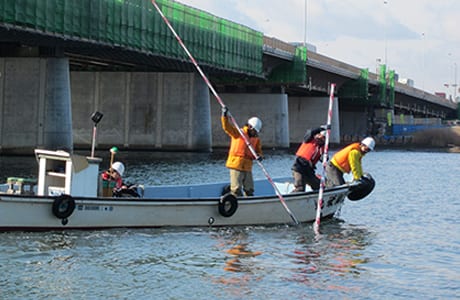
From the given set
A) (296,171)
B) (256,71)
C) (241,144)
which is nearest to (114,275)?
(241,144)

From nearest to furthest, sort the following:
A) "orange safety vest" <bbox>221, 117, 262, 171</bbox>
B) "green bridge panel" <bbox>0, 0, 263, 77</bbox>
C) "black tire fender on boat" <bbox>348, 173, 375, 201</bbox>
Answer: "orange safety vest" <bbox>221, 117, 262, 171</bbox>
"black tire fender on boat" <bbox>348, 173, 375, 201</bbox>
"green bridge panel" <bbox>0, 0, 263, 77</bbox>

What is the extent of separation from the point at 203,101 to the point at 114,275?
6166cm

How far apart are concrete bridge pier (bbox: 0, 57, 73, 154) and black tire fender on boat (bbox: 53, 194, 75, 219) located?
3755 centimetres

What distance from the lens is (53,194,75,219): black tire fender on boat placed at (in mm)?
21922

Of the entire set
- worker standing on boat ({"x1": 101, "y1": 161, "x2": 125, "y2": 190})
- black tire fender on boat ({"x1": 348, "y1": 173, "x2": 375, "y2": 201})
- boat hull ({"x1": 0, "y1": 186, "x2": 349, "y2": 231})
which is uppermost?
worker standing on boat ({"x1": 101, "y1": 161, "x2": 125, "y2": 190})

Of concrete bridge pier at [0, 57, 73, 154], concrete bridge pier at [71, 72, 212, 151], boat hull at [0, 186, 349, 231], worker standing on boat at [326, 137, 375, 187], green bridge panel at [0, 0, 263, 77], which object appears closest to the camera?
boat hull at [0, 186, 349, 231]

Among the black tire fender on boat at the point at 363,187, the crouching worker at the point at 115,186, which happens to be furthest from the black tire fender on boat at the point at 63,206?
the black tire fender on boat at the point at 363,187

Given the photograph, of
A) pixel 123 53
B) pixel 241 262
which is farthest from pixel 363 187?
pixel 123 53

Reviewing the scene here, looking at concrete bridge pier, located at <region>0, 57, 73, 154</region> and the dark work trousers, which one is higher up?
concrete bridge pier, located at <region>0, 57, 73, 154</region>

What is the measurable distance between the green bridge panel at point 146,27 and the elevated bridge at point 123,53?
62 millimetres

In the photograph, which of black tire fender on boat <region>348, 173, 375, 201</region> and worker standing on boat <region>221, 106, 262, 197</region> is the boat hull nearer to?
black tire fender on boat <region>348, 173, 375, 201</region>

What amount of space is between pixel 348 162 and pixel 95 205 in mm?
7699

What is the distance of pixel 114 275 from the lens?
1875 cm

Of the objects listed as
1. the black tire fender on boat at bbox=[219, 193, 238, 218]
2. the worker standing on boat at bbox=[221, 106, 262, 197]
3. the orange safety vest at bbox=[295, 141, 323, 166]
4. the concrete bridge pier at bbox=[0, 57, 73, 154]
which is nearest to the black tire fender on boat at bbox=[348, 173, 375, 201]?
the orange safety vest at bbox=[295, 141, 323, 166]
